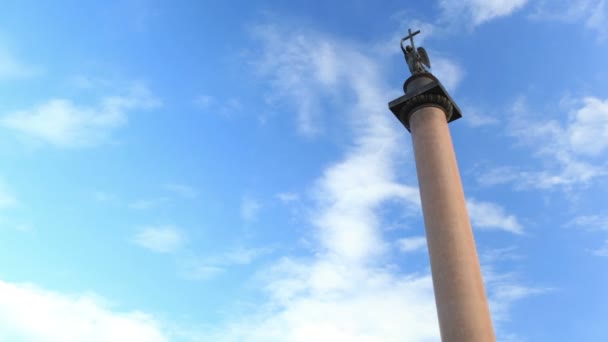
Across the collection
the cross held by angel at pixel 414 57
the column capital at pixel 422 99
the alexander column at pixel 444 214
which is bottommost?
the alexander column at pixel 444 214

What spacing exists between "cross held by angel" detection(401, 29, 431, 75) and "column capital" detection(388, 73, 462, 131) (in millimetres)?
1131

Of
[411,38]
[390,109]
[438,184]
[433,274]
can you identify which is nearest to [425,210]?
[438,184]

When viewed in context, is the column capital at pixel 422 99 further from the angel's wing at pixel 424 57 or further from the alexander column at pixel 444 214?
the angel's wing at pixel 424 57

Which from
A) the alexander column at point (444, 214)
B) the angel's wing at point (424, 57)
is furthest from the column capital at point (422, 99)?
the angel's wing at point (424, 57)

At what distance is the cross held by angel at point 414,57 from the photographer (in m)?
25.0

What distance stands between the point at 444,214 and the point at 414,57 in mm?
9642

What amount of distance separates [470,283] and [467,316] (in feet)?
3.89

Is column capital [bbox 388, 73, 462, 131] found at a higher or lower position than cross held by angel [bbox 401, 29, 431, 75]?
lower

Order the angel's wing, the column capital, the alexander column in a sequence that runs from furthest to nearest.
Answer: the angel's wing, the column capital, the alexander column

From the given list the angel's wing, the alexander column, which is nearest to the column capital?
the alexander column

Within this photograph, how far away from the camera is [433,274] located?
18156 millimetres

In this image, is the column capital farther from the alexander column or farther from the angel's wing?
the angel's wing

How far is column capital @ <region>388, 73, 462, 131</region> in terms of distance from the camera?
74.1 feet

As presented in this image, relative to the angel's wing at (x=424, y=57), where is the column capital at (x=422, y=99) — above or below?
below
